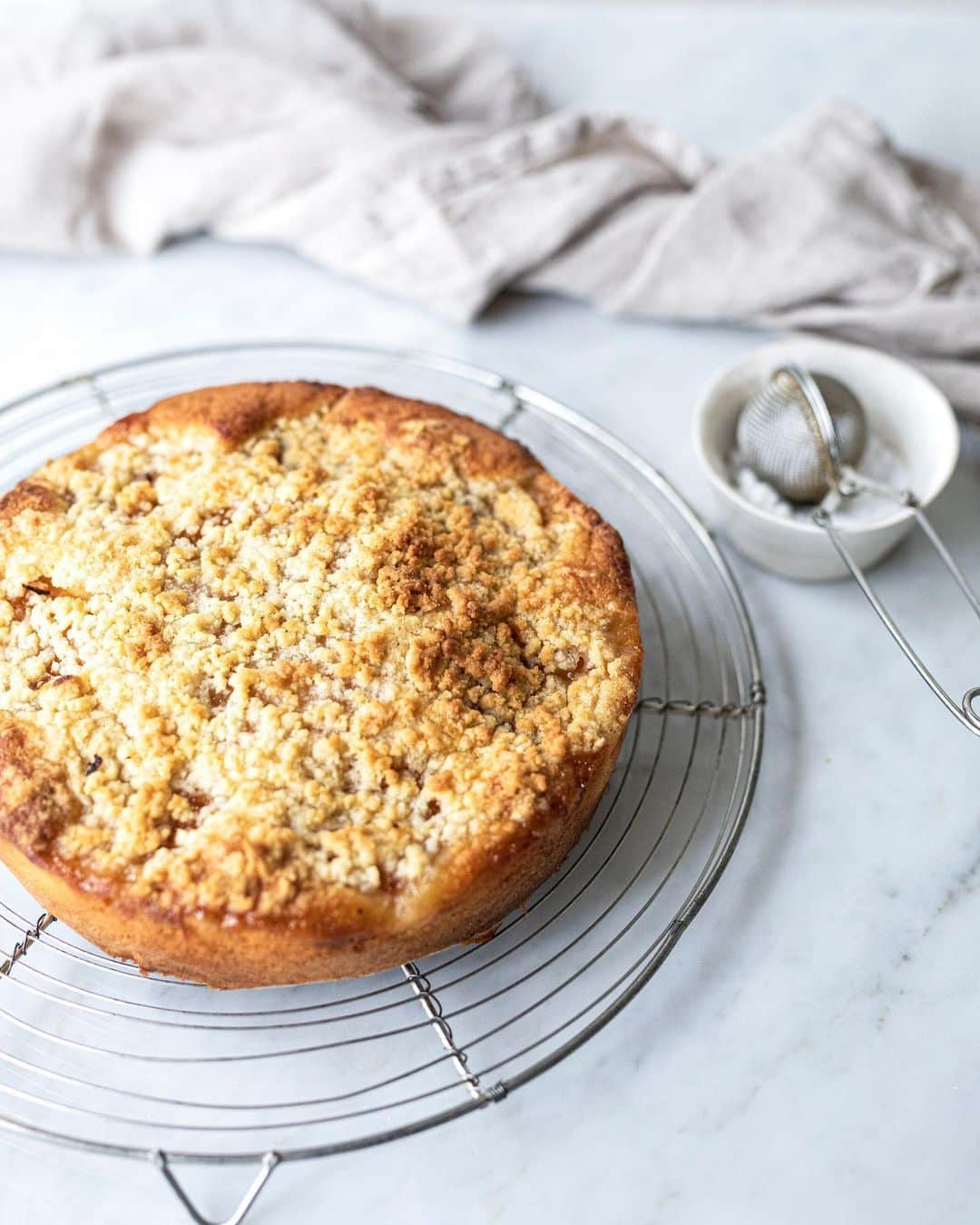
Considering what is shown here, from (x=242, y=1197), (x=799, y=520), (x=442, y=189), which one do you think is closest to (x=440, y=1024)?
(x=242, y=1197)

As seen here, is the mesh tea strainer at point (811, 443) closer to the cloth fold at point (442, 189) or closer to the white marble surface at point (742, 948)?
the white marble surface at point (742, 948)

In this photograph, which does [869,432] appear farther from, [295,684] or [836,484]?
[295,684]

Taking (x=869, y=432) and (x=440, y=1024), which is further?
(x=869, y=432)

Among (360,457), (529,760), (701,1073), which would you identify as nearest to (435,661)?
(529,760)

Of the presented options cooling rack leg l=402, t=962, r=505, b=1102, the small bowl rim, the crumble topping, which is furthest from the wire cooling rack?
the crumble topping

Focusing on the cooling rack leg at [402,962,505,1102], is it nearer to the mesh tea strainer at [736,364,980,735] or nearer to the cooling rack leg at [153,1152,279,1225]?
the cooling rack leg at [153,1152,279,1225]

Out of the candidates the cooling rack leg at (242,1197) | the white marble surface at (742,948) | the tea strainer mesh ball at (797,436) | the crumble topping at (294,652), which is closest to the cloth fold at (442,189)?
the white marble surface at (742,948)

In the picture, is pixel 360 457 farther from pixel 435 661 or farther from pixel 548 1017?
pixel 548 1017
